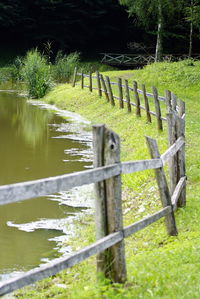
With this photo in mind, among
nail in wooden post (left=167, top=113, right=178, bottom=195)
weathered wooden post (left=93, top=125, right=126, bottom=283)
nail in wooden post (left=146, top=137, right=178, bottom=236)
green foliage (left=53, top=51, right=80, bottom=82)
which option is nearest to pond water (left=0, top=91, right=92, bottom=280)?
nail in wooden post (left=146, top=137, right=178, bottom=236)

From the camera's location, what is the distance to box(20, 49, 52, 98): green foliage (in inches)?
1204

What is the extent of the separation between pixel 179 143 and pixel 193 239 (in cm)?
180

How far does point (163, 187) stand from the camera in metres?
7.36

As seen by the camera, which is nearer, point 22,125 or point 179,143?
point 179,143

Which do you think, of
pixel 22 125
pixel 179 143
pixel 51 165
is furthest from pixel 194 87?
pixel 179 143

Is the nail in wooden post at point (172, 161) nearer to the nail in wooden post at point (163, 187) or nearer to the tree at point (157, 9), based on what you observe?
the nail in wooden post at point (163, 187)

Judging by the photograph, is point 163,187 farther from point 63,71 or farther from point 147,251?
point 63,71

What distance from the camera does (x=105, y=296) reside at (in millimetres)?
5480

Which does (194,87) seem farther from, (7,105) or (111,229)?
(111,229)

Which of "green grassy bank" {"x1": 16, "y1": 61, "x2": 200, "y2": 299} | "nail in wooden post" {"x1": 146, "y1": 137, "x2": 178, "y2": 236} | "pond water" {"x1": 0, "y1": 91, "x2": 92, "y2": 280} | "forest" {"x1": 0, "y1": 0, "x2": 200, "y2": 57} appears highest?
"forest" {"x1": 0, "y1": 0, "x2": 200, "y2": 57}

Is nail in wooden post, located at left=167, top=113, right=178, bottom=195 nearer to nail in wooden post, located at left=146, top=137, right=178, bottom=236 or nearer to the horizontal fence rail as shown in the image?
nail in wooden post, located at left=146, top=137, right=178, bottom=236

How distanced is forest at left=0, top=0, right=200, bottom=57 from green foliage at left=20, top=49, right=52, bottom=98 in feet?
80.1

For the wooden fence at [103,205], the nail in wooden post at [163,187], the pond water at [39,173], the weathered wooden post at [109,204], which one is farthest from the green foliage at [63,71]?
the weathered wooden post at [109,204]

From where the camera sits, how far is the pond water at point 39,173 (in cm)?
818
